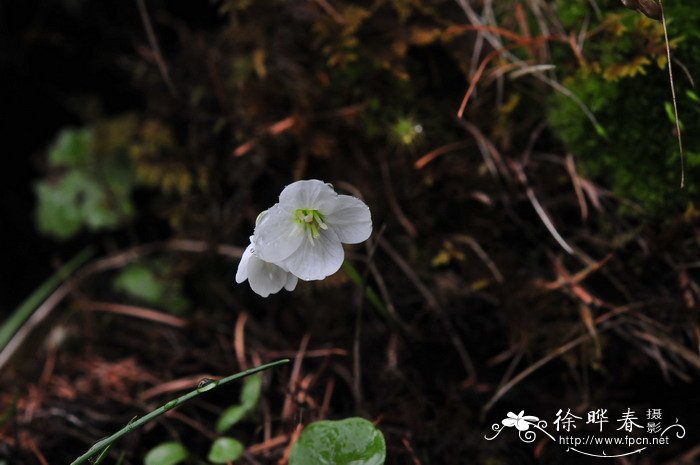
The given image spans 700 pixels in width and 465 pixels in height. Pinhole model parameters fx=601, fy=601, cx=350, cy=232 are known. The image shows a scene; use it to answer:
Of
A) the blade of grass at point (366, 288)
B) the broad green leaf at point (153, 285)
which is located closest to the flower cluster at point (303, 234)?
the blade of grass at point (366, 288)

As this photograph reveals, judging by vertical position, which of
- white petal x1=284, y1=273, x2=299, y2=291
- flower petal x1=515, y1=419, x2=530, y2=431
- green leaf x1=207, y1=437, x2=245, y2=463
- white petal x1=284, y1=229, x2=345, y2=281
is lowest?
flower petal x1=515, y1=419, x2=530, y2=431

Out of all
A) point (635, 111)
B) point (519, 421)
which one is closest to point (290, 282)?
point (519, 421)

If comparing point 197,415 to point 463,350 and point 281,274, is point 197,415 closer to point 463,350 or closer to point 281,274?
point 281,274

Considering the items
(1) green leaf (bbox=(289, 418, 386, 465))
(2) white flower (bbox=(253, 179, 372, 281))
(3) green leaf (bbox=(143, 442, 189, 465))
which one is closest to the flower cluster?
(2) white flower (bbox=(253, 179, 372, 281))

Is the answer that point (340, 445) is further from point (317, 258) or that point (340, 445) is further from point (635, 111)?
point (635, 111)

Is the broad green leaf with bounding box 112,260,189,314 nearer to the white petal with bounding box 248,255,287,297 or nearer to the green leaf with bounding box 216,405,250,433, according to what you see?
the green leaf with bounding box 216,405,250,433

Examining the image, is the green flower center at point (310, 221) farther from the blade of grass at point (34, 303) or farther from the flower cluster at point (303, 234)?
the blade of grass at point (34, 303)
